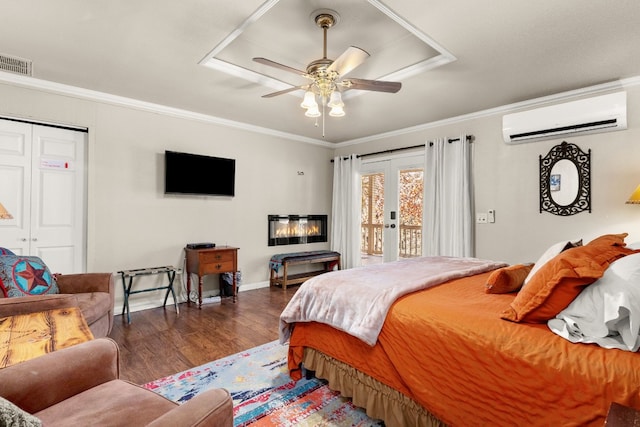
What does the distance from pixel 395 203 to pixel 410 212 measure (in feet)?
0.95

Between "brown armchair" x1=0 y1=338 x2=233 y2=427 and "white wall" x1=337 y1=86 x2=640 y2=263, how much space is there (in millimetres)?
3858

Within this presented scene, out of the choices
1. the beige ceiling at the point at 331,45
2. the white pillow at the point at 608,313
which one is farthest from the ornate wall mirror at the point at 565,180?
the white pillow at the point at 608,313

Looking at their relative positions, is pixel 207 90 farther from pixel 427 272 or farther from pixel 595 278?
pixel 595 278

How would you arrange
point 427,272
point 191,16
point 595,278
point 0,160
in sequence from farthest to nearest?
point 0,160 < point 427,272 < point 191,16 < point 595,278

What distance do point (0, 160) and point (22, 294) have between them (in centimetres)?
174

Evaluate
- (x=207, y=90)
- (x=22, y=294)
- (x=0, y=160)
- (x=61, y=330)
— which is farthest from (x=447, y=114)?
(x=0, y=160)

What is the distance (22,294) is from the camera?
Result: 2.31 meters

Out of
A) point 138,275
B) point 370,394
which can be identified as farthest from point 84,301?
point 370,394

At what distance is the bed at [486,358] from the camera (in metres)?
1.18

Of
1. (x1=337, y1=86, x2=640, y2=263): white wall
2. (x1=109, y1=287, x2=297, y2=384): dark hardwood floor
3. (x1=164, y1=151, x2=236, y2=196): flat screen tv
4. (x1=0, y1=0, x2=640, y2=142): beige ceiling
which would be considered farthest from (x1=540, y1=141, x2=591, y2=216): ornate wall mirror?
(x1=164, y1=151, x2=236, y2=196): flat screen tv

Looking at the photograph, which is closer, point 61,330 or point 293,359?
point 61,330

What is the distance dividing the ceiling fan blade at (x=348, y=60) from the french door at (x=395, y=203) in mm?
2858

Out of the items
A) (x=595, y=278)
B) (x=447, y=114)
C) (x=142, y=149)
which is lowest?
(x=595, y=278)

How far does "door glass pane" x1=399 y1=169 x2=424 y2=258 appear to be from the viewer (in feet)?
16.2
